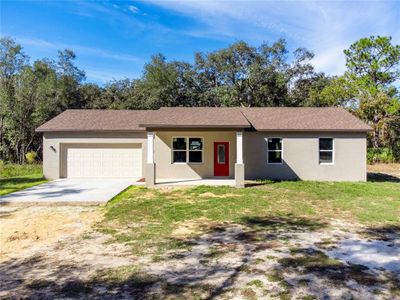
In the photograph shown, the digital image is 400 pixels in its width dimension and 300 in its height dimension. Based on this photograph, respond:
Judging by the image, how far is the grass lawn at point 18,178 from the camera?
39.1 ft

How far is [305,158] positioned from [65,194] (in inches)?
442

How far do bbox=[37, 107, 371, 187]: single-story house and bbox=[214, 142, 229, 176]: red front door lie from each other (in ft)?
0.17

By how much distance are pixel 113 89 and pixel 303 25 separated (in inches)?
840

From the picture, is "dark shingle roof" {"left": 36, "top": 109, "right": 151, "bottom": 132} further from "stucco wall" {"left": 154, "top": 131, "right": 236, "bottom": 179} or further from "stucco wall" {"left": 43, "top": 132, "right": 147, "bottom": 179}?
"stucco wall" {"left": 154, "top": 131, "right": 236, "bottom": 179}

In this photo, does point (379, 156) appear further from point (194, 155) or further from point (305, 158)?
point (194, 155)

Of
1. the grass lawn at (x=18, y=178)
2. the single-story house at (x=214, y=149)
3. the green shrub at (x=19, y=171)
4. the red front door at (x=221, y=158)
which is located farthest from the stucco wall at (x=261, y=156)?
the green shrub at (x=19, y=171)

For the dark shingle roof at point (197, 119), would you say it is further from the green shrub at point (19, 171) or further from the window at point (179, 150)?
the green shrub at point (19, 171)

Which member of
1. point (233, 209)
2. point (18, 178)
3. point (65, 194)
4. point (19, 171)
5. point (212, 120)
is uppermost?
point (212, 120)

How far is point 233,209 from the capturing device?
8406mm

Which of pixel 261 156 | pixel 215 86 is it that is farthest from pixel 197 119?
pixel 215 86

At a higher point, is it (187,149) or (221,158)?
(187,149)

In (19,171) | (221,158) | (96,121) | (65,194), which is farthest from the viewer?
(19,171)

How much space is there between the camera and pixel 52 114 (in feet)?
83.5

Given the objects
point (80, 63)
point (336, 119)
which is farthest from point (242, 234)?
point (80, 63)
